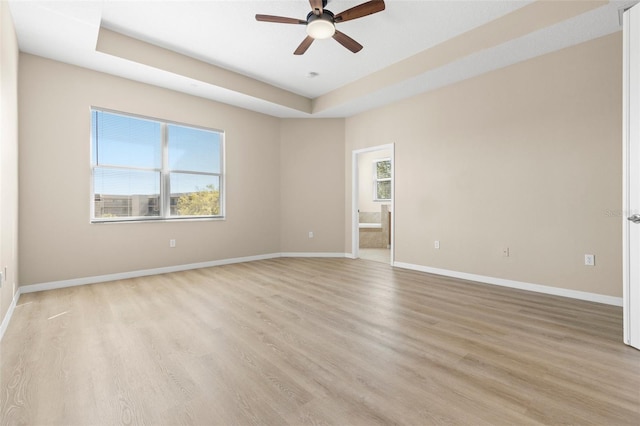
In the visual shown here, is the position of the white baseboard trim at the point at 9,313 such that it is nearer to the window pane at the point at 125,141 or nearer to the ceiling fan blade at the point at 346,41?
the window pane at the point at 125,141

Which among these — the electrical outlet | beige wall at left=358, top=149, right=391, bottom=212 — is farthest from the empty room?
beige wall at left=358, top=149, right=391, bottom=212

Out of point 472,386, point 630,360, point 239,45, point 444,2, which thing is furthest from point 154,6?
point 630,360

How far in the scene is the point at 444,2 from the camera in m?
3.02

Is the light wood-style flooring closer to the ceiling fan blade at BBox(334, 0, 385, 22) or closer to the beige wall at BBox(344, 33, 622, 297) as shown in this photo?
the beige wall at BBox(344, 33, 622, 297)

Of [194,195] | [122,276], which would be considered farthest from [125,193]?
[122,276]

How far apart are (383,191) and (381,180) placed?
329mm

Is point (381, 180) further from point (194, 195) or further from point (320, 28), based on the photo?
point (320, 28)

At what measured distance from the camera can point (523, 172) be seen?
379cm

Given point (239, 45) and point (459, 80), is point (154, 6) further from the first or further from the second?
point (459, 80)

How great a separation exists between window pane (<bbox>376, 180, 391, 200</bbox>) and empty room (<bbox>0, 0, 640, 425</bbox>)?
275 centimetres

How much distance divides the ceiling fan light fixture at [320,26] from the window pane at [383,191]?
5879 mm

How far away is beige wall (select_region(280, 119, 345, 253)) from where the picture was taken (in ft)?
20.5

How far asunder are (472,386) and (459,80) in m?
4.08

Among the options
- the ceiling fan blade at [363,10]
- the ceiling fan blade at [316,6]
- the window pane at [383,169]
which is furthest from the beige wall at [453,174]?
the window pane at [383,169]
